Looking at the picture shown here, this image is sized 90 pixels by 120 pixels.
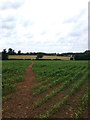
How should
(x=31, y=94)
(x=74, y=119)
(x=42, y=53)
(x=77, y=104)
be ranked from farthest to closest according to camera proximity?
(x=42, y=53) → (x=31, y=94) → (x=77, y=104) → (x=74, y=119)

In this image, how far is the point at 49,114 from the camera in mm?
11102

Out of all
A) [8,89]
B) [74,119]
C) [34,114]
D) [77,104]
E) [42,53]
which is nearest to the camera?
[74,119]

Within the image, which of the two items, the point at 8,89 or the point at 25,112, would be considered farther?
the point at 8,89

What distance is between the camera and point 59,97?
15016mm

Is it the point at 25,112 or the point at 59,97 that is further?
the point at 59,97

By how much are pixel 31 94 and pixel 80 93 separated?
9.57ft

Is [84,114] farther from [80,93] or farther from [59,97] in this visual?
[80,93]

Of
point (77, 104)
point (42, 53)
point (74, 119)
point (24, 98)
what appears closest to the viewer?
point (74, 119)

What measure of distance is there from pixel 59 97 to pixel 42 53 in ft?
319

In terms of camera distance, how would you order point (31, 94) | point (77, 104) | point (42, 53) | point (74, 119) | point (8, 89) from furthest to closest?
point (42, 53) → point (8, 89) → point (31, 94) → point (77, 104) → point (74, 119)

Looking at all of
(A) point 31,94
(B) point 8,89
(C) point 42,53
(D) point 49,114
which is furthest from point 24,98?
(C) point 42,53

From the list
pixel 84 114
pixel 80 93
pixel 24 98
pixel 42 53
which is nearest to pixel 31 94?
pixel 24 98

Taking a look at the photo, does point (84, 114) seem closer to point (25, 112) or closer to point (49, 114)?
point (49, 114)

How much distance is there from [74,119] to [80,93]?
6124 millimetres
